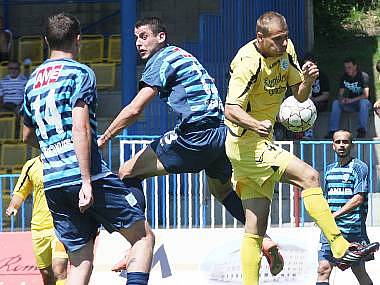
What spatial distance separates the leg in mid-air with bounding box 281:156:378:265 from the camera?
25.6ft

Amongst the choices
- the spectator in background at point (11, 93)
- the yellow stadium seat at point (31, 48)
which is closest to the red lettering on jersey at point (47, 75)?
the spectator in background at point (11, 93)

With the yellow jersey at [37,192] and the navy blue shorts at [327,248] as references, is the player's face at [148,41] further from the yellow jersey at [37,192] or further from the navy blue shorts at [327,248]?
the navy blue shorts at [327,248]

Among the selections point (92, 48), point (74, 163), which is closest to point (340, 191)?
point (74, 163)

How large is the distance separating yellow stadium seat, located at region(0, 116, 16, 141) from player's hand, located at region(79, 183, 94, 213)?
32.4 feet

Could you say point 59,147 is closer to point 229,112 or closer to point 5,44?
point 229,112

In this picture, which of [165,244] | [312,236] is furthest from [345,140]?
[165,244]

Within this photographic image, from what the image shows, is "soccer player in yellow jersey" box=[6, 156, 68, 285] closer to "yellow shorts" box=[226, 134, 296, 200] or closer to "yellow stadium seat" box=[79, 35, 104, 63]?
"yellow shorts" box=[226, 134, 296, 200]

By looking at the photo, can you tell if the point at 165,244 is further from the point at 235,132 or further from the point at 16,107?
the point at 16,107

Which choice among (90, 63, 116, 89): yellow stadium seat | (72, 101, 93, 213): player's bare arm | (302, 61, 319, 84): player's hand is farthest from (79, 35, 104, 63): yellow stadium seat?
(72, 101, 93, 213): player's bare arm

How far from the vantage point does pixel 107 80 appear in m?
18.0

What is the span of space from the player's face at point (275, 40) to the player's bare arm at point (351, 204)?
3044 mm

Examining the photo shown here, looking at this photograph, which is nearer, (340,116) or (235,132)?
(235,132)

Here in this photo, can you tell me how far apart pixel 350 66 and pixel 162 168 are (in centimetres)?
890

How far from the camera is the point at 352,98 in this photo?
16.5 metres
